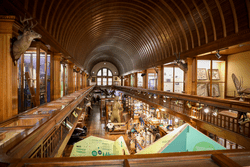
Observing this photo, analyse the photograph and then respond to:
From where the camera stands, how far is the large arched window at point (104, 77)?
117 feet

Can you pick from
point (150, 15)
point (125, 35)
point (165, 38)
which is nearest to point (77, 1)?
point (150, 15)

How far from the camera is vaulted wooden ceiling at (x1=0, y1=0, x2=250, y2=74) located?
4.96 meters

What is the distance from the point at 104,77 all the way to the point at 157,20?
2709 centimetres

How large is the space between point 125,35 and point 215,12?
1081 cm

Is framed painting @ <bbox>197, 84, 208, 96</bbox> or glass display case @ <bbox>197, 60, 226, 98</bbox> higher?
glass display case @ <bbox>197, 60, 226, 98</bbox>

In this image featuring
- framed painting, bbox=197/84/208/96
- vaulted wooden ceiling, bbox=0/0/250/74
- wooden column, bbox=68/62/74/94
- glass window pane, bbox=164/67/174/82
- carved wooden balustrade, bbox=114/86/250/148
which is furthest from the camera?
glass window pane, bbox=164/67/174/82

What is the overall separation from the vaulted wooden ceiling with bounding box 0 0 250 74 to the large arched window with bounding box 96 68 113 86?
22906 mm

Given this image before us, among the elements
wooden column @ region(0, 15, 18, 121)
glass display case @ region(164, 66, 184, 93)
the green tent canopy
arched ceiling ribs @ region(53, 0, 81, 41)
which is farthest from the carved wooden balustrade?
arched ceiling ribs @ region(53, 0, 81, 41)

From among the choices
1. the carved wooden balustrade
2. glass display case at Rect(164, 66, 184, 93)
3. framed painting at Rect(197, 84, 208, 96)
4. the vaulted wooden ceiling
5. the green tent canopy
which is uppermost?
the vaulted wooden ceiling

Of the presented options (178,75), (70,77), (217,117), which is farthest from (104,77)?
(217,117)

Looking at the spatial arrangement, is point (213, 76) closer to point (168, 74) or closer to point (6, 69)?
point (168, 74)

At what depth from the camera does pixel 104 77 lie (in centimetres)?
3569

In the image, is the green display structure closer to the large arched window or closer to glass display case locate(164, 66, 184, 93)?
glass display case locate(164, 66, 184, 93)

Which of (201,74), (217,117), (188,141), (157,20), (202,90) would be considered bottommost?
(217,117)
